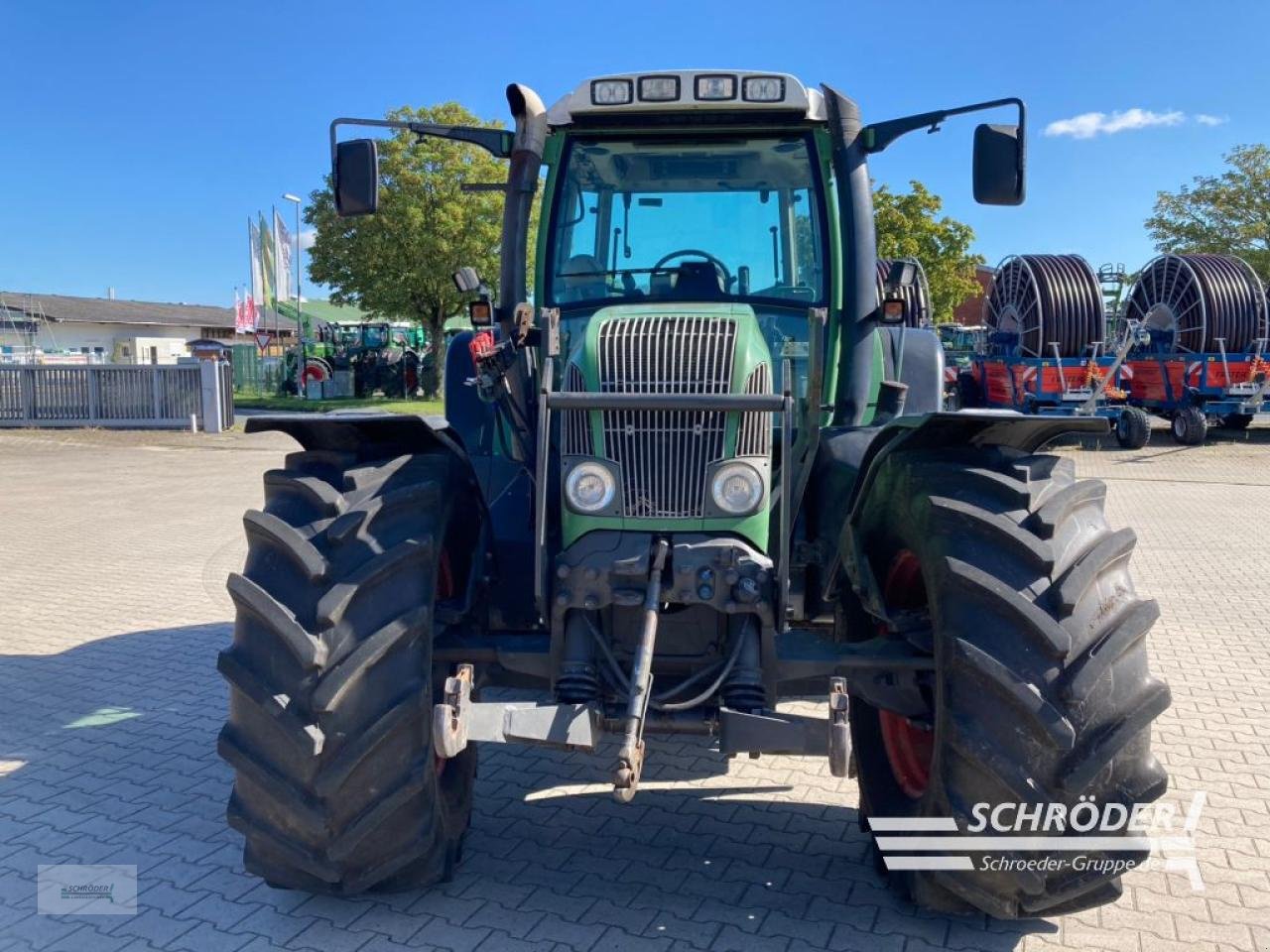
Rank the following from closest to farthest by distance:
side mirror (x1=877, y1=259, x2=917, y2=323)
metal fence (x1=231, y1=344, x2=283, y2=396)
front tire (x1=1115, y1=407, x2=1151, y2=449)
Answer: side mirror (x1=877, y1=259, x2=917, y2=323) < front tire (x1=1115, y1=407, x2=1151, y2=449) < metal fence (x1=231, y1=344, x2=283, y2=396)

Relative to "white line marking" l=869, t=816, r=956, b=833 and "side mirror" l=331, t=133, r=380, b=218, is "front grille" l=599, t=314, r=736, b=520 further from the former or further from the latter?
"side mirror" l=331, t=133, r=380, b=218

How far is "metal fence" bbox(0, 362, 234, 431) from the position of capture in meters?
22.0

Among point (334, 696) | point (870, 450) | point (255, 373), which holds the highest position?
point (255, 373)

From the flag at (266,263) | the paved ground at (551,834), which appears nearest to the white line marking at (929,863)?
the paved ground at (551,834)

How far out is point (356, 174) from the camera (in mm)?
4305

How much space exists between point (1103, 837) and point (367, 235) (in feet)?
94.8

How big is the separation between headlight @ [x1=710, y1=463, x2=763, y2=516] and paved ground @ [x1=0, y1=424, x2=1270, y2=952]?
1316mm

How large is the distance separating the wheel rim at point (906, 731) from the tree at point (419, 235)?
26.2m

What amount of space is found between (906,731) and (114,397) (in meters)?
22.1

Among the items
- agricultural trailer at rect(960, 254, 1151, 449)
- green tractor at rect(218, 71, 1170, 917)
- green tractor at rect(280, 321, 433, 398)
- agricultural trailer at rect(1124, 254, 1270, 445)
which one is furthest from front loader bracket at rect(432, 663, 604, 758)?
green tractor at rect(280, 321, 433, 398)

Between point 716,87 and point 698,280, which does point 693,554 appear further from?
point 716,87

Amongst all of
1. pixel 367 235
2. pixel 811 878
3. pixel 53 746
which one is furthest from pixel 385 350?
pixel 811 878

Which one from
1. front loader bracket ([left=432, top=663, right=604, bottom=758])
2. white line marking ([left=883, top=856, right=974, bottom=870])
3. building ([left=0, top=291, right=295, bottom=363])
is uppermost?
building ([left=0, top=291, right=295, bottom=363])

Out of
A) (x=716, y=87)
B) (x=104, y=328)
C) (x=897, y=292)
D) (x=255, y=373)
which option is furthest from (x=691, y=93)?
(x=104, y=328)
